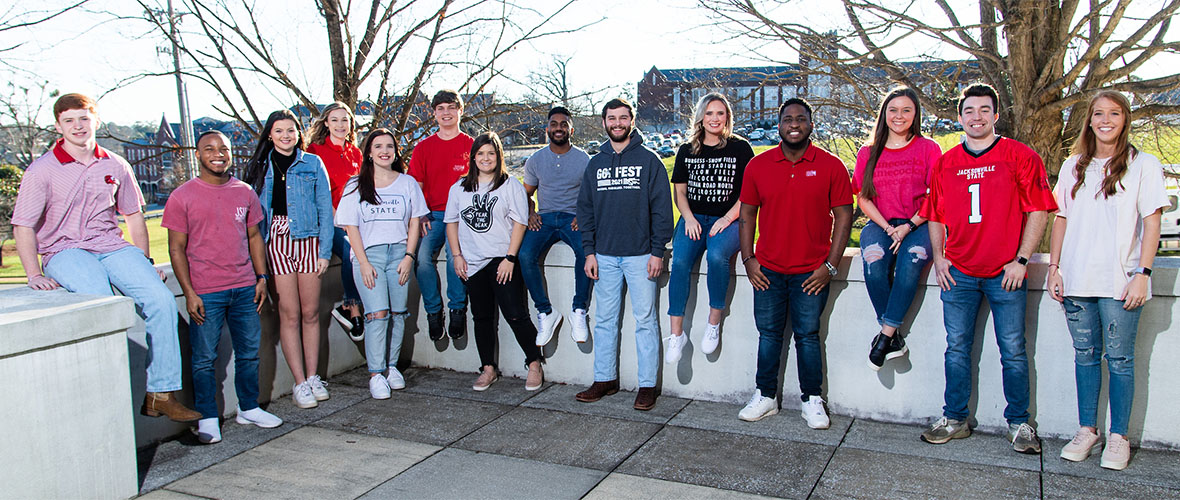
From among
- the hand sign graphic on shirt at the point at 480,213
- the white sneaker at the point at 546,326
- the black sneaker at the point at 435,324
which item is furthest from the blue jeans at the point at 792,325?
the black sneaker at the point at 435,324

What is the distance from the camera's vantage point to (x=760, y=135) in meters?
10.2

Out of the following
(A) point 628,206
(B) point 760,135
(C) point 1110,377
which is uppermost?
(B) point 760,135

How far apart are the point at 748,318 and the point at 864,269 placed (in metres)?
0.84

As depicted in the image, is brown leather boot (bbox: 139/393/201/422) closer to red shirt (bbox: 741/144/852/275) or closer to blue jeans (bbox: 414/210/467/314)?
blue jeans (bbox: 414/210/467/314)

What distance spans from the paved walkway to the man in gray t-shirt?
0.65 metres

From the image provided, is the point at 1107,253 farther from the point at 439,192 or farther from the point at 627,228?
the point at 439,192

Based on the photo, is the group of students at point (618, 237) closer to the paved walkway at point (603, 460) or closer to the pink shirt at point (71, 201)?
the pink shirt at point (71, 201)

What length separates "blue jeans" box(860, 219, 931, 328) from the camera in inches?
168

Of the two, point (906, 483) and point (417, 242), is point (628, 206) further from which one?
point (906, 483)

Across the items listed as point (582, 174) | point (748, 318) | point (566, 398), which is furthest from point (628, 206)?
point (566, 398)

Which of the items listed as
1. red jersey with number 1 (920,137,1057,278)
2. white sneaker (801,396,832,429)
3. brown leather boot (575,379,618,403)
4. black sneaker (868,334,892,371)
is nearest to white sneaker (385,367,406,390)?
brown leather boot (575,379,618,403)

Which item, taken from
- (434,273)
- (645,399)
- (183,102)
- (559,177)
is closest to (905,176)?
(645,399)

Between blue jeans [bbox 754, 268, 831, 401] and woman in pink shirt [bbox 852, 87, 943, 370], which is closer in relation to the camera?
woman in pink shirt [bbox 852, 87, 943, 370]

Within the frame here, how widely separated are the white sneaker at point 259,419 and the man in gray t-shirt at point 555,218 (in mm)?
1784
